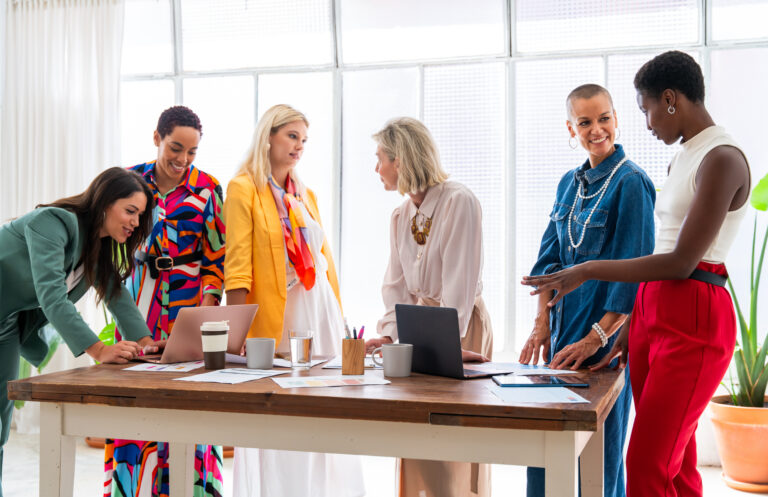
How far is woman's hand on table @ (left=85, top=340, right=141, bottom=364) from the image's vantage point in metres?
2.18

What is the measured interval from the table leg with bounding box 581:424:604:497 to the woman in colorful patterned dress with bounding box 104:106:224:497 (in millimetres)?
1354

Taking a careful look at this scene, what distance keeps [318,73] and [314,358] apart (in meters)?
2.79

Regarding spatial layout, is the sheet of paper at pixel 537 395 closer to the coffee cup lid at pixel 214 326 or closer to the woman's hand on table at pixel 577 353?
the woman's hand on table at pixel 577 353

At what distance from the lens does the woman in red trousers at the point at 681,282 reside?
1708mm

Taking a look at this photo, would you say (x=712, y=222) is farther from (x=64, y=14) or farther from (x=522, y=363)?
(x=64, y=14)

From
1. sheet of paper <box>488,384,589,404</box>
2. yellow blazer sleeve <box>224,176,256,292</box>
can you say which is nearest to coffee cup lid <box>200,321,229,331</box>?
yellow blazer sleeve <box>224,176,256,292</box>

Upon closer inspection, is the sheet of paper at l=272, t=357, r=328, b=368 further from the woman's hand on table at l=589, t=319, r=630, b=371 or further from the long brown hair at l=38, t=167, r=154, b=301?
the woman's hand on table at l=589, t=319, r=630, b=371

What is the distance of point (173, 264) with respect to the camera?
2670 millimetres

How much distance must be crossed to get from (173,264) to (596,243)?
1.53 metres

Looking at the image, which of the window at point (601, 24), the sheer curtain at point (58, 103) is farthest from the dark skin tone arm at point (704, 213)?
the sheer curtain at point (58, 103)

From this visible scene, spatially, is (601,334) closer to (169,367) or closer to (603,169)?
(603,169)

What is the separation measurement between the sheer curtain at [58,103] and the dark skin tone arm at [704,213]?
3.98m

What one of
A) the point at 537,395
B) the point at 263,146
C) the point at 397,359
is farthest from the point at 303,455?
the point at 537,395

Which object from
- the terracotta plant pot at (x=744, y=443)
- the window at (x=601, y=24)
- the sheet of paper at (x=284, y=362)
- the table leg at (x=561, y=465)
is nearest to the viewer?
the table leg at (x=561, y=465)
